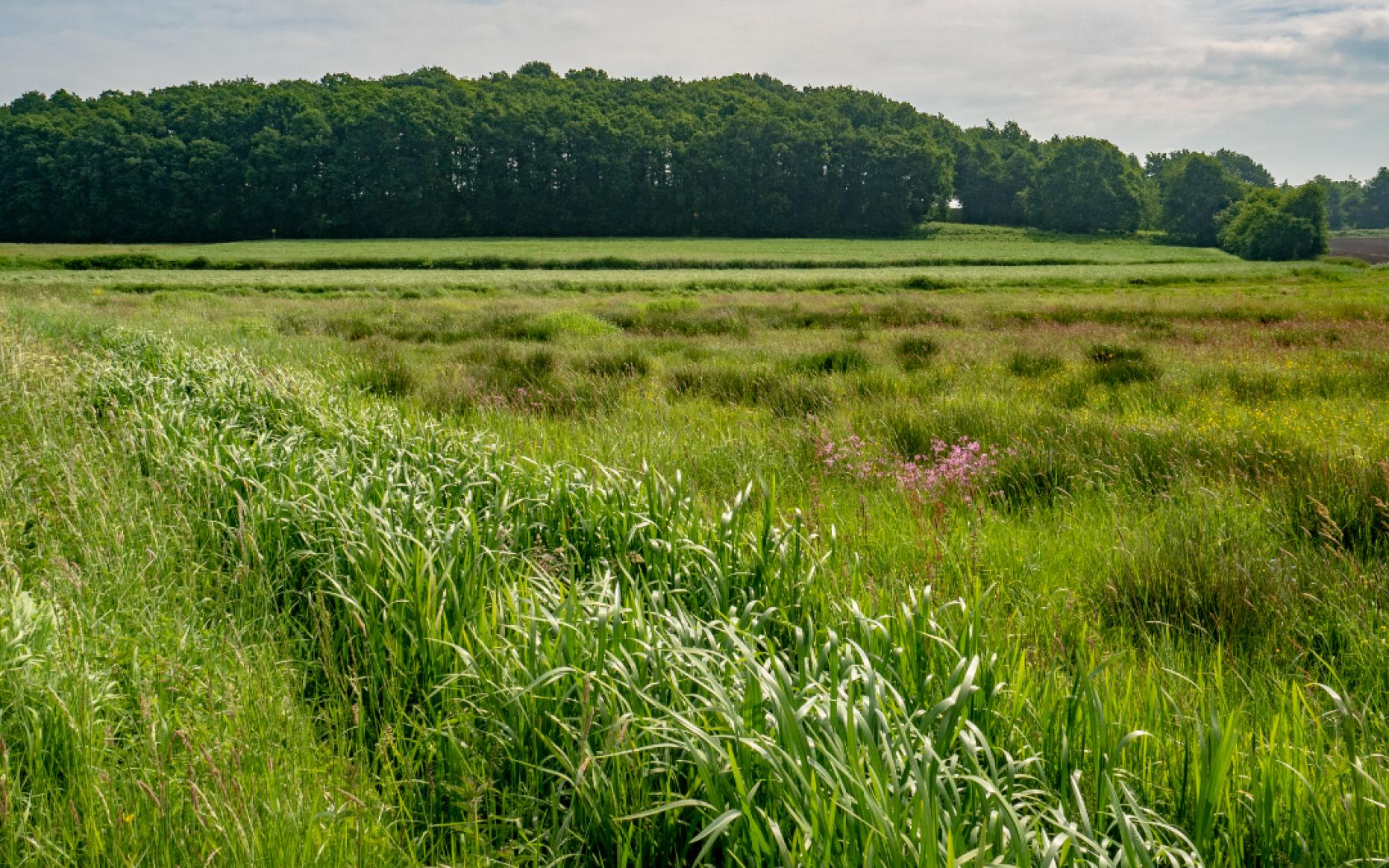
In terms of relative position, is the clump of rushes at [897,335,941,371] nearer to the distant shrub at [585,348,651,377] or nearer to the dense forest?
the distant shrub at [585,348,651,377]

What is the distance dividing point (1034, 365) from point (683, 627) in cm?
1056

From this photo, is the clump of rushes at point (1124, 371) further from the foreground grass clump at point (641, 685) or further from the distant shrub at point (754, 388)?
the foreground grass clump at point (641, 685)

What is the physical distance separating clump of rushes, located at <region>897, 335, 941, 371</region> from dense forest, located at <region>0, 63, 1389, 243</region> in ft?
279

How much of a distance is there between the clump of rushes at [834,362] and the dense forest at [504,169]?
86.2 m

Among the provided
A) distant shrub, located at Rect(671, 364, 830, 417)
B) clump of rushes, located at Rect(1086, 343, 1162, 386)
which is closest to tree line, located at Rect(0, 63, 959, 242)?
distant shrub, located at Rect(671, 364, 830, 417)

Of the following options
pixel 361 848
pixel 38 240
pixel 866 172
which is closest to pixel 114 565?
pixel 361 848

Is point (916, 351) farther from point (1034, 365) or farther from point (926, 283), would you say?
point (926, 283)

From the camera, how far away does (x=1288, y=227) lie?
8644cm

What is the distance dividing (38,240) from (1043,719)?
104902 millimetres

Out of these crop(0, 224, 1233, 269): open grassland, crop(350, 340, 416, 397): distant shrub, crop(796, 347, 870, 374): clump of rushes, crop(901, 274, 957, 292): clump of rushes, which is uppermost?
crop(0, 224, 1233, 269): open grassland

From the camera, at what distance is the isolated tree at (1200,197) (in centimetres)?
10988

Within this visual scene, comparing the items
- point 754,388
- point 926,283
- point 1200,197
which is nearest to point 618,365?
point 754,388

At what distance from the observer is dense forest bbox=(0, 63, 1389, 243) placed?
281ft

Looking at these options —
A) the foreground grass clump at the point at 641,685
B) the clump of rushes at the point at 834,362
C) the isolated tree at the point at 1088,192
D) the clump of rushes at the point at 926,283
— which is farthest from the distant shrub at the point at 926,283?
the isolated tree at the point at 1088,192
